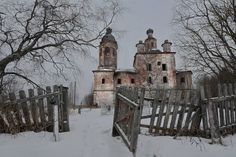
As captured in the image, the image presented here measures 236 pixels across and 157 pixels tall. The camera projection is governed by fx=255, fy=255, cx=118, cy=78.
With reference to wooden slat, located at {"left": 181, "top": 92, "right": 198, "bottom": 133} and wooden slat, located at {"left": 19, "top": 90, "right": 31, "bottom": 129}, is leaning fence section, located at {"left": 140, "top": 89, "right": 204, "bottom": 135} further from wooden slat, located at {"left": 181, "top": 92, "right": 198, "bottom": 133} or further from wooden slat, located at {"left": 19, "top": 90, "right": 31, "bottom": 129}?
wooden slat, located at {"left": 19, "top": 90, "right": 31, "bottom": 129}

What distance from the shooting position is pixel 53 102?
26.1ft

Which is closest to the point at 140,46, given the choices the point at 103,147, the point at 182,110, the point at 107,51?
the point at 107,51

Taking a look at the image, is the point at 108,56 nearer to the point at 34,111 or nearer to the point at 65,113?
the point at 65,113

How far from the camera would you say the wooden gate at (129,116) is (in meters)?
5.17

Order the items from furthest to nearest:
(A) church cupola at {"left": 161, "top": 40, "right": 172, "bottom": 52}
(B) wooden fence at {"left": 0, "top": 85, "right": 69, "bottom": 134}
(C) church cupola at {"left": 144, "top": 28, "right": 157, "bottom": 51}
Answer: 1. (C) church cupola at {"left": 144, "top": 28, "right": 157, "bottom": 51}
2. (A) church cupola at {"left": 161, "top": 40, "right": 172, "bottom": 52}
3. (B) wooden fence at {"left": 0, "top": 85, "right": 69, "bottom": 134}

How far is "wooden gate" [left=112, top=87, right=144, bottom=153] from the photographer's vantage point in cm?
517

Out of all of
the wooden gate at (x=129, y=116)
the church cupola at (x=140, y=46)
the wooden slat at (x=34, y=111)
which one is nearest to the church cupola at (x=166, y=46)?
the church cupola at (x=140, y=46)

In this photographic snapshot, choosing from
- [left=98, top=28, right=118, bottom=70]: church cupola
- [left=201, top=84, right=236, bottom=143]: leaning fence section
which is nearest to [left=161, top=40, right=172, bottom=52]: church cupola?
[left=98, top=28, right=118, bottom=70]: church cupola

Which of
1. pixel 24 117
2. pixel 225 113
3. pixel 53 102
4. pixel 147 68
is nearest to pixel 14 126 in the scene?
pixel 24 117

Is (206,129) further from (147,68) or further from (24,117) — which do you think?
(147,68)

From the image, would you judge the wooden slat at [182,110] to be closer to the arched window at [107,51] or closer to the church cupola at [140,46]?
the arched window at [107,51]

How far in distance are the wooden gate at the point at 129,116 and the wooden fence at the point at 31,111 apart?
1846 millimetres

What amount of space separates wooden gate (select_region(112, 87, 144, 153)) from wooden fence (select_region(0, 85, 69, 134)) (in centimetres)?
185

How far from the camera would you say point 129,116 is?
6.12 m
